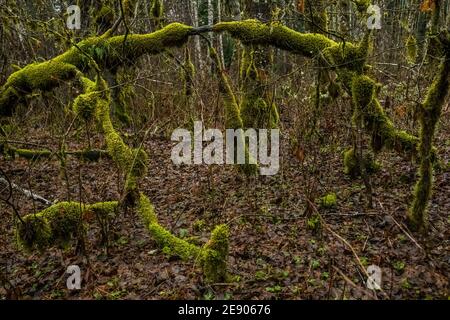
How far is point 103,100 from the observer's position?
5746 mm

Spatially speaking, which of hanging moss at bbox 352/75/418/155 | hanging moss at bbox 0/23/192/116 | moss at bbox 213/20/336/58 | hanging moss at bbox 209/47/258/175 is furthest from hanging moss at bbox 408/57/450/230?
hanging moss at bbox 0/23/192/116

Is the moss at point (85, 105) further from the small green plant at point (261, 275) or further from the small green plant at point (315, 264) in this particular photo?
the small green plant at point (315, 264)

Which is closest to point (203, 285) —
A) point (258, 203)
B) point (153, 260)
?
point (153, 260)

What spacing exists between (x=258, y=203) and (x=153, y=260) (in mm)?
2131

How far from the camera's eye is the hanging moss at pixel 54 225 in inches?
189

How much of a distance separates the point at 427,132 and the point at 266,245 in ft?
7.86

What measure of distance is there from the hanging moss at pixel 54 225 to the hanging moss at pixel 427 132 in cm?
390

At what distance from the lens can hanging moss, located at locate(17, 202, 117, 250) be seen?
4.79 metres

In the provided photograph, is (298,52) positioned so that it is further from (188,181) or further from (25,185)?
(25,185)

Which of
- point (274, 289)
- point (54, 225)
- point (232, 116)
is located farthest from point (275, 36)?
point (54, 225)

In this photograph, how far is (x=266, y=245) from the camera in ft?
16.7

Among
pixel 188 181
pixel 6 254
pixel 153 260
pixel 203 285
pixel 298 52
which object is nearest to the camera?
pixel 203 285

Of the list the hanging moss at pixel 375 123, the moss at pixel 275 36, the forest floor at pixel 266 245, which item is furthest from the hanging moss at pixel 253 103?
the hanging moss at pixel 375 123

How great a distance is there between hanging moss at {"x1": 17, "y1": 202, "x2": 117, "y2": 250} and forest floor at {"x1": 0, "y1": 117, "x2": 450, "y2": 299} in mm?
351
